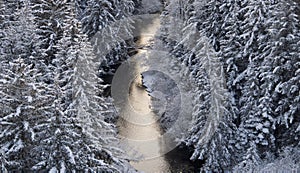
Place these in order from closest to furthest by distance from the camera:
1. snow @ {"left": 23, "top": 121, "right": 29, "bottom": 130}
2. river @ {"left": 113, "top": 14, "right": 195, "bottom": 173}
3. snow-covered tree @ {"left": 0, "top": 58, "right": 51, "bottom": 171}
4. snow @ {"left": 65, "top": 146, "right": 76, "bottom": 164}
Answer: snow-covered tree @ {"left": 0, "top": 58, "right": 51, "bottom": 171} → snow @ {"left": 23, "top": 121, "right": 29, "bottom": 130} → snow @ {"left": 65, "top": 146, "right": 76, "bottom": 164} → river @ {"left": 113, "top": 14, "right": 195, "bottom": 173}

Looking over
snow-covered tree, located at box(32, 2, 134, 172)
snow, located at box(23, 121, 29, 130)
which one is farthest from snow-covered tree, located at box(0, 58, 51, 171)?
snow-covered tree, located at box(32, 2, 134, 172)

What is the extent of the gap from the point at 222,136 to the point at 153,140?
7066 millimetres

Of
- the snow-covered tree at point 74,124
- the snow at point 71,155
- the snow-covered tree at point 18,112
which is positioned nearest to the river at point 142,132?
the snow-covered tree at point 74,124

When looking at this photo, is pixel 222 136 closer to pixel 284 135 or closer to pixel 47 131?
pixel 284 135

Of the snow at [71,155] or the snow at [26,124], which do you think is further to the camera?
the snow at [71,155]

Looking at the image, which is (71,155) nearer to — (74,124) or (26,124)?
(74,124)

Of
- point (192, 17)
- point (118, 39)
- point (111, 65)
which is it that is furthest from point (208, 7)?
point (111, 65)

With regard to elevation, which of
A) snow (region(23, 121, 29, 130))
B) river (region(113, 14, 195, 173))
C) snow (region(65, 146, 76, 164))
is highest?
snow (region(23, 121, 29, 130))

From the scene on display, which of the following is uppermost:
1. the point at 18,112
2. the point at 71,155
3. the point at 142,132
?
the point at 18,112

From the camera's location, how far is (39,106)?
1691 centimetres

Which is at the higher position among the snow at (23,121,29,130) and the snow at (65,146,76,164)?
the snow at (23,121,29,130)

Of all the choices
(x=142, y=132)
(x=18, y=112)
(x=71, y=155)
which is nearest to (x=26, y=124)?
(x=18, y=112)

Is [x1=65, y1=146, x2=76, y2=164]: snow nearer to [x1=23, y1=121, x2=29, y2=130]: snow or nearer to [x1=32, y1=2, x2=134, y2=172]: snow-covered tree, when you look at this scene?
[x1=32, y1=2, x2=134, y2=172]: snow-covered tree

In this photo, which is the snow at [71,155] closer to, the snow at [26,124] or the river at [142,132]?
the snow at [26,124]
